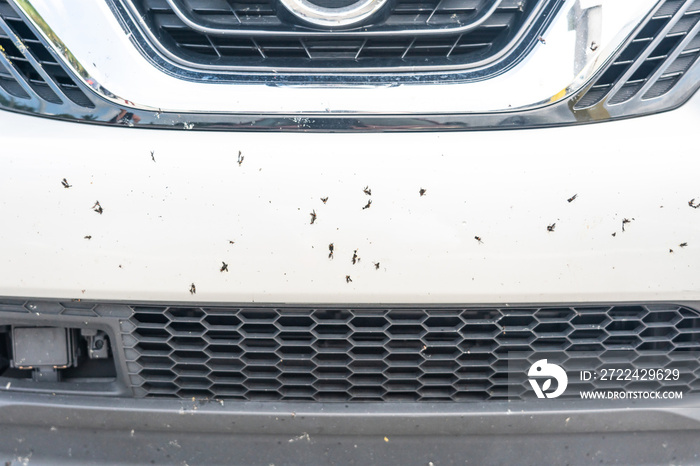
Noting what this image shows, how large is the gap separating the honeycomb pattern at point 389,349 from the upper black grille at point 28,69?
0.43 metres

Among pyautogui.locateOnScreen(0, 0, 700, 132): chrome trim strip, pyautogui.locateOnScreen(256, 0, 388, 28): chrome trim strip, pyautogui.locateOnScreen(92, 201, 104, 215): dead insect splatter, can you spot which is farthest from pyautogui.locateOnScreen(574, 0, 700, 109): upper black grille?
pyautogui.locateOnScreen(92, 201, 104, 215): dead insect splatter

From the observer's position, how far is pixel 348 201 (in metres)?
1.13

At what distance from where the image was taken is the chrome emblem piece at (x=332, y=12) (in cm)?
112

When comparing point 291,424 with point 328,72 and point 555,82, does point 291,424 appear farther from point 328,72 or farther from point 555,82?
point 555,82

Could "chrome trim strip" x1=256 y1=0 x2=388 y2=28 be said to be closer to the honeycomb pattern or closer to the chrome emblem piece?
the chrome emblem piece

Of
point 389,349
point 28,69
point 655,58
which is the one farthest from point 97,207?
point 655,58

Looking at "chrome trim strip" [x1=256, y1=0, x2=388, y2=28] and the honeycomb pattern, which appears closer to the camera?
"chrome trim strip" [x1=256, y1=0, x2=388, y2=28]

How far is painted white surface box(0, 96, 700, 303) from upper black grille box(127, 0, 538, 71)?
17 centimetres

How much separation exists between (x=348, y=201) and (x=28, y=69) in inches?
25.3

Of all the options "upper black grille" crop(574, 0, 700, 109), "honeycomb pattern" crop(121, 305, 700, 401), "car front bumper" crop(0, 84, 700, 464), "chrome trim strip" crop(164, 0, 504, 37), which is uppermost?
"chrome trim strip" crop(164, 0, 504, 37)

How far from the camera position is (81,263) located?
3.88 ft

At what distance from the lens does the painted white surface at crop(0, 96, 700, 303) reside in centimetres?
112

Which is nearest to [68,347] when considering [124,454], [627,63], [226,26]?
[124,454]

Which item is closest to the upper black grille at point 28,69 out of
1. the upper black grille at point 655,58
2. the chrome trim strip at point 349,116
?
the chrome trim strip at point 349,116
